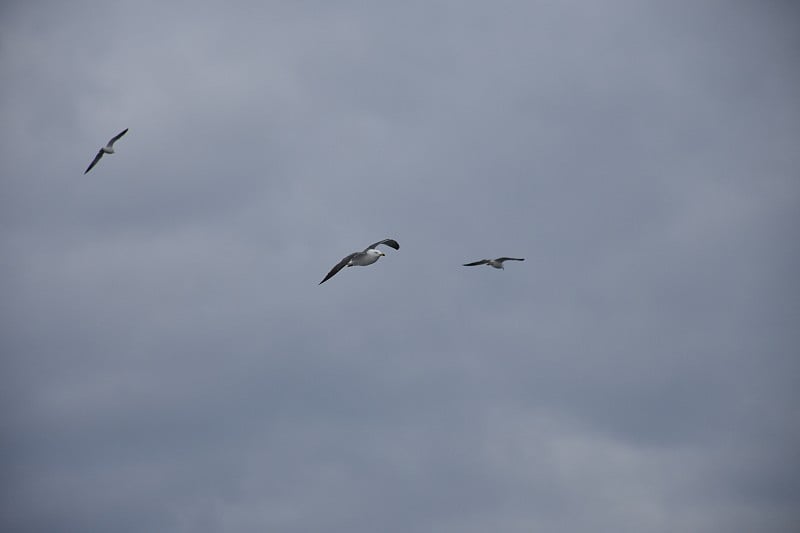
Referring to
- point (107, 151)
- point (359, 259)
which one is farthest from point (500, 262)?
point (107, 151)

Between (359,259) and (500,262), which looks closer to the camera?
(359,259)

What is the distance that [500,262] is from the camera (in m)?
78.1

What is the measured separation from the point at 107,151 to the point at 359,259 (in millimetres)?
21334

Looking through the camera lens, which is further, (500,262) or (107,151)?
(500,262)

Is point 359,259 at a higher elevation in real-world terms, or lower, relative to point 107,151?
lower

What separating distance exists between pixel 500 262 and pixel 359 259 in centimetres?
1740

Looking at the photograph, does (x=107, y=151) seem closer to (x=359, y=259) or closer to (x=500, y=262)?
(x=359, y=259)

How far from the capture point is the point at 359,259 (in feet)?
215

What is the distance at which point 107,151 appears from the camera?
6756 cm

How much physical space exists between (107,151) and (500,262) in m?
34.3

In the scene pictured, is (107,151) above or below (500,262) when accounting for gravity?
above
